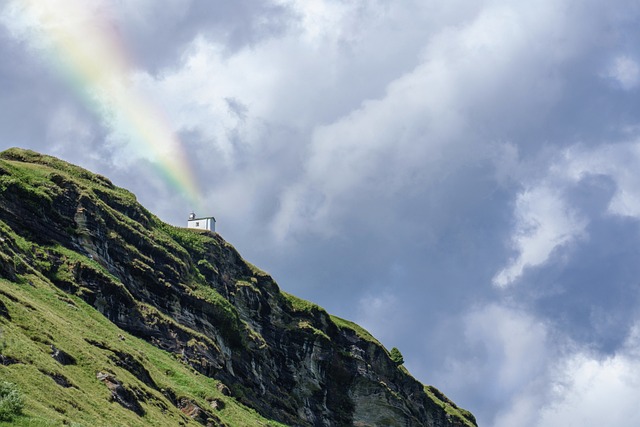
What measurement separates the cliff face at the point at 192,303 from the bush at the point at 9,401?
17.1 meters

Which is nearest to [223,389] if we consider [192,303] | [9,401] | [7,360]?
[192,303]

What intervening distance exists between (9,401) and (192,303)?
6641 centimetres

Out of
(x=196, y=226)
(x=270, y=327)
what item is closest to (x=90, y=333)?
(x=270, y=327)

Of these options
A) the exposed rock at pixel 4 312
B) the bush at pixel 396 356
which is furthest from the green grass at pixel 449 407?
the exposed rock at pixel 4 312

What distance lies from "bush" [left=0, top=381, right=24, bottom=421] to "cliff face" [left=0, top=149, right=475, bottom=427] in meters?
17.1

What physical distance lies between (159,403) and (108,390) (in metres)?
8.82

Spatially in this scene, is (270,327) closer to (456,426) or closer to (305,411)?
(305,411)

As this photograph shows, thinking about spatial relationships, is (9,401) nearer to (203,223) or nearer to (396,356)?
(203,223)

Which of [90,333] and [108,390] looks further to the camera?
[90,333]

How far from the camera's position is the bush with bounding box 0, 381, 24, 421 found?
123 feet

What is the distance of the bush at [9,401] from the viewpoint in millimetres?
37500

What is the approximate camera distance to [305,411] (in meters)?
124

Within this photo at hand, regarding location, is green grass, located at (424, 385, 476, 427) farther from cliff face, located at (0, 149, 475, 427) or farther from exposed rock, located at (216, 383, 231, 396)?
exposed rock, located at (216, 383, 231, 396)

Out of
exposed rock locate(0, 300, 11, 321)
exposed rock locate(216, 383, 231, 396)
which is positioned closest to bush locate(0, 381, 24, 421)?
exposed rock locate(0, 300, 11, 321)
